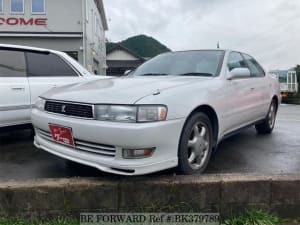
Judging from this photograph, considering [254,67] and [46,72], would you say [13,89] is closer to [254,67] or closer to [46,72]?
[46,72]

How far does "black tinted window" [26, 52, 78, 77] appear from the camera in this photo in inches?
179

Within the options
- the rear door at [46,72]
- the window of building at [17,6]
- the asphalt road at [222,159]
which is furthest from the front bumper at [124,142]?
the window of building at [17,6]

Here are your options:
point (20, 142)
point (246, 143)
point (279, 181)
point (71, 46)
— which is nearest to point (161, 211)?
point (279, 181)

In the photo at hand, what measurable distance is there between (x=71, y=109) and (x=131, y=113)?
2.04 feet

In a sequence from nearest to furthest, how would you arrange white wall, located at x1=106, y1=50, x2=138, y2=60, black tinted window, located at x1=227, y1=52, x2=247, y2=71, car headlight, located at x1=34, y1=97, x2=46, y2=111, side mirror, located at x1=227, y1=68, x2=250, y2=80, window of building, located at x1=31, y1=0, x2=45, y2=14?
1. car headlight, located at x1=34, y1=97, x2=46, y2=111
2. side mirror, located at x1=227, y1=68, x2=250, y2=80
3. black tinted window, located at x1=227, y1=52, x2=247, y2=71
4. window of building, located at x1=31, y1=0, x2=45, y2=14
5. white wall, located at x1=106, y1=50, x2=138, y2=60

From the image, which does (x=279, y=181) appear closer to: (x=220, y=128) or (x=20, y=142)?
(x=220, y=128)

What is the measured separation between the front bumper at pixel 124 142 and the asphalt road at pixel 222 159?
→ 0.35 metres

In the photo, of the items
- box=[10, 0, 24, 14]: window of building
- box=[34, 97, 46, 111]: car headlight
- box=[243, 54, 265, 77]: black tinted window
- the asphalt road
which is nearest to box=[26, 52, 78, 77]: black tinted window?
the asphalt road

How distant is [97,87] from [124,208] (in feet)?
3.98

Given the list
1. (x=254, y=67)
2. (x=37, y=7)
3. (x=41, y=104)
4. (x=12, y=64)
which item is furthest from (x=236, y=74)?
(x=37, y=7)

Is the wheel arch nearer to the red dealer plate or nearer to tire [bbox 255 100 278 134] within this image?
the red dealer plate

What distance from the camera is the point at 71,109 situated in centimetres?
288

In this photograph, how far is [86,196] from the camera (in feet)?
9.00

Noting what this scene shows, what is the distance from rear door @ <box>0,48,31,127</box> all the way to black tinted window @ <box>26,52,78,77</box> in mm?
112
